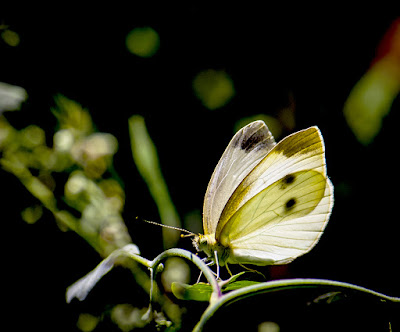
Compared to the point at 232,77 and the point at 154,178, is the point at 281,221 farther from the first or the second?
the point at 232,77

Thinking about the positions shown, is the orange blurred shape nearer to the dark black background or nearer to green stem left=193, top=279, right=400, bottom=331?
the dark black background

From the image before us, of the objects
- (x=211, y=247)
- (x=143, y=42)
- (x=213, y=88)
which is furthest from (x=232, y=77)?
(x=211, y=247)

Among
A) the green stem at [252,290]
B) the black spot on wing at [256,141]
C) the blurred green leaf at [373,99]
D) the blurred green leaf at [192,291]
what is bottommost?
the blurred green leaf at [373,99]

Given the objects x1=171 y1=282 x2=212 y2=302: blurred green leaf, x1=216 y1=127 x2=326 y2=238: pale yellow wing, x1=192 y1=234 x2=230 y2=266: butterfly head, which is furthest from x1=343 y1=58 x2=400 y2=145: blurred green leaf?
x1=171 y1=282 x2=212 y2=302: blurred green leaf

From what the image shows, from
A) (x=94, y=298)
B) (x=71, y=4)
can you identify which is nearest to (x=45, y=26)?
(x=71, y=4)

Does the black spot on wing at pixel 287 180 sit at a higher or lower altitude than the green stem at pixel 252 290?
lower

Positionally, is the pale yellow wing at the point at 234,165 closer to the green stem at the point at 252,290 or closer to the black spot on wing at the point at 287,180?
the black spot on wing at the point at 287,180

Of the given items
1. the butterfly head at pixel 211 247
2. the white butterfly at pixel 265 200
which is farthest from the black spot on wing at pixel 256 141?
the butterfly head at pixel 211 247
